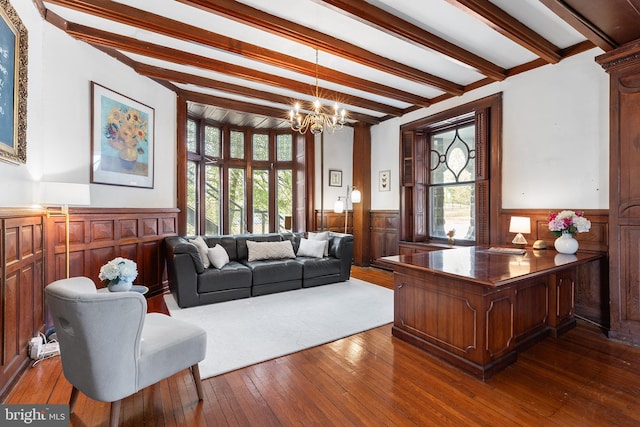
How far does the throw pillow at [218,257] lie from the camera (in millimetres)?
4234

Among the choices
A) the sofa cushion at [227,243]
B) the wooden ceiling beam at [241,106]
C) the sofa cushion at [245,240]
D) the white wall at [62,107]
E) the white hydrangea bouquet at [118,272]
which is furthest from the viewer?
the wooden ceiling beam at [241,106]

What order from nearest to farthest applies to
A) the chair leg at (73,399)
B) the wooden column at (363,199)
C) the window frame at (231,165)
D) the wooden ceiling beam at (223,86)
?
1. the chair leg at (73,399)
2. the wooden ceiling beam at (223,86)
3. the window frame at (231,165)
4. the wooden column at (363,199)

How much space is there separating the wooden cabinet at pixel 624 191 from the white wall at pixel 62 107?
5156 mm

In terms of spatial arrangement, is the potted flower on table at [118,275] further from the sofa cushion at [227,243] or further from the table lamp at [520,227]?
the table lamp at [520,227]

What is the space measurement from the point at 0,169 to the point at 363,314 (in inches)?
138

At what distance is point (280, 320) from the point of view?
3428mm

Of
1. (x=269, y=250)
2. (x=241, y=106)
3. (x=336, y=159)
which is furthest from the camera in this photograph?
(x=336, y=159)

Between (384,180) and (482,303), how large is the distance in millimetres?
4302

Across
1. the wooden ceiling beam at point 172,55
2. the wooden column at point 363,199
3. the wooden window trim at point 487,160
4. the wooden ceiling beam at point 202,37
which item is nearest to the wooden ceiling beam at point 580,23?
the wooden window trim at point 487,160

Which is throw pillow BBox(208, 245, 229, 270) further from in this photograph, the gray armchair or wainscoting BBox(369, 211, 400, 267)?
wainscoting BBox(369, 211, 400, 267)

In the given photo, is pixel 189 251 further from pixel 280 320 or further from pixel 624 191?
pixel 624 191

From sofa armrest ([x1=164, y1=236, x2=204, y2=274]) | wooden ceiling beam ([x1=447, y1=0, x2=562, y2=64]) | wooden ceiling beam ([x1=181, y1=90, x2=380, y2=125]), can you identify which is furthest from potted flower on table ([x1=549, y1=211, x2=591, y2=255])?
sofa armrest ([x1=164, y1=236, x2=204, y2=274])

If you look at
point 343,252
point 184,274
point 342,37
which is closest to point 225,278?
point 184,274

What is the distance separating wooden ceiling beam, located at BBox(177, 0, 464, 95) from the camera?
105 inches
